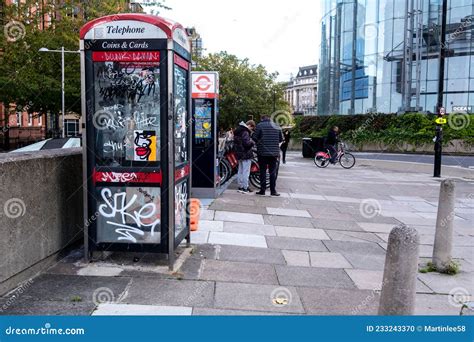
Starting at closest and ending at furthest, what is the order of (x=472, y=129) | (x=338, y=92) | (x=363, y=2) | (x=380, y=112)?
(x=472, y=129) → (x=380, y=112) → (x=363, y=2) → (x=338, y=92)

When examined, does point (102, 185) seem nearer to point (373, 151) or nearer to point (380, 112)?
point (373, 151)

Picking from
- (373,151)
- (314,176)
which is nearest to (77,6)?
(314,176)

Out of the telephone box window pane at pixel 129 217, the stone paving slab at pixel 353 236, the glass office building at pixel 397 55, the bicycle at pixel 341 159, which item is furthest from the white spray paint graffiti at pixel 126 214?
the glass office building at pixel 397 55

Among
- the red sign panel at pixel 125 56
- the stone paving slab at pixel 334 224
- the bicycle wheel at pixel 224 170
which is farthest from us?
the bicycle wheel at pixel 224 170

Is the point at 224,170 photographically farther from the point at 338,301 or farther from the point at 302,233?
the point at 338,301

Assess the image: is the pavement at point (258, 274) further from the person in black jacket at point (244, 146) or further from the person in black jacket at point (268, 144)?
the person in black jacket at point (244, 146)

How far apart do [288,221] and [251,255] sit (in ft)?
8.35

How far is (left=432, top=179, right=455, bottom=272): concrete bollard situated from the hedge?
97.0ft

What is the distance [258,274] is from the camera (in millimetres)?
5230

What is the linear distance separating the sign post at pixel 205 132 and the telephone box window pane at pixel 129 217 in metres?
5.41

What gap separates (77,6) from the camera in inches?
1057

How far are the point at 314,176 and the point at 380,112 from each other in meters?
24.9

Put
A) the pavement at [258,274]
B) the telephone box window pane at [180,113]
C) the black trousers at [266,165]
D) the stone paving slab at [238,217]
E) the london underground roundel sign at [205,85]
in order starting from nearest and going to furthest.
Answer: the pavement at [258,274], the telephone box window pane at [180,113], the stone paving slab at [238,217], the london underground roundel sign at [205,85], the black trousers at [266,165]

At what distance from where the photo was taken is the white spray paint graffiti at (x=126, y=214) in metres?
5.23
